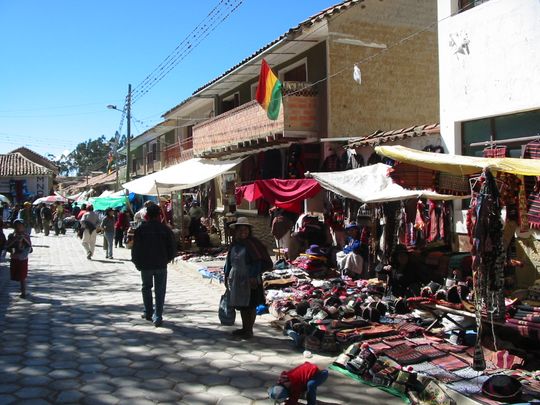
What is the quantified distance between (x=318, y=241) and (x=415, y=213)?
116 inches

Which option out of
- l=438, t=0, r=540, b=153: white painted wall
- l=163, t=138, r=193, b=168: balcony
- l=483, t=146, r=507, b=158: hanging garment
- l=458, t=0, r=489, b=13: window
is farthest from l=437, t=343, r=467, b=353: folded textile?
l=163, t=138, r=193, b=168: balcony

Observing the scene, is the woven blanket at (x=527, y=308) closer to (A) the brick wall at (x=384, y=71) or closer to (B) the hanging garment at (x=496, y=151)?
(B) the hanging garment at (x=496, y=151)

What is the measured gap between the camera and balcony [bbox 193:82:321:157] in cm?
1360

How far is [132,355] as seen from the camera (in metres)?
6.02

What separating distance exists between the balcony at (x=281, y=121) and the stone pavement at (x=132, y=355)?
213 inches

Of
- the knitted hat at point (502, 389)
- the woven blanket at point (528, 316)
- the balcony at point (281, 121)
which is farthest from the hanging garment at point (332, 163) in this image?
the knitted hat at point (502, 389)

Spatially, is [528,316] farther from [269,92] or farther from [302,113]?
[302,113]

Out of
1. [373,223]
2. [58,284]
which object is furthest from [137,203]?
[373,223]

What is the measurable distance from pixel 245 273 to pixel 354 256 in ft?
11.7

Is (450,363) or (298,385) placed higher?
(298,385)

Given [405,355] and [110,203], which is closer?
[405,355]

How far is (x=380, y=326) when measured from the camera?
666cm

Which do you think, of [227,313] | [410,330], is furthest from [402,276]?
[227,313]

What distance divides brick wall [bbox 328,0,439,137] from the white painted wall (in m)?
4.34
